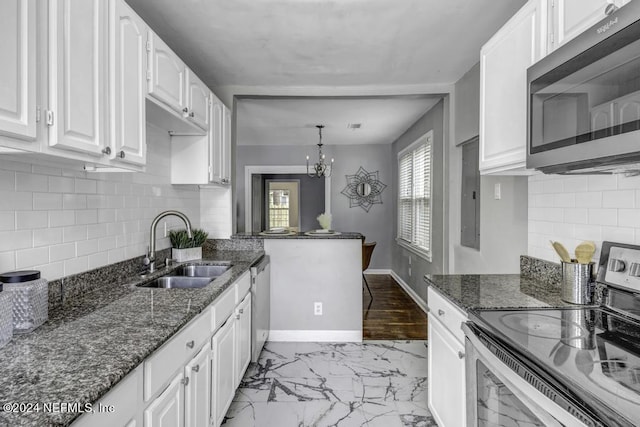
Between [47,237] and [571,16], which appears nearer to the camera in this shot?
[571,16]

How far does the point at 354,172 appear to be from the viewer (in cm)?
665

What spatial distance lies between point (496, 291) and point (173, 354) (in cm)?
147

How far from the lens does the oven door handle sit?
91 cm

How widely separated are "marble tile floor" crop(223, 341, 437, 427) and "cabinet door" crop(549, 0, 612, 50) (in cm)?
205

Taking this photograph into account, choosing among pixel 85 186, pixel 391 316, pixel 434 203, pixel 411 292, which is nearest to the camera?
pixel 85 186

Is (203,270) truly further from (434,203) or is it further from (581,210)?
(434,203)

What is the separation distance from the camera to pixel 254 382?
102 inches

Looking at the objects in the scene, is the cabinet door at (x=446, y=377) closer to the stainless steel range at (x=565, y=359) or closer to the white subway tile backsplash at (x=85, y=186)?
the stainless steel range at (x=565, y=359)

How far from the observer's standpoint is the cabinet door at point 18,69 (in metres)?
0.95

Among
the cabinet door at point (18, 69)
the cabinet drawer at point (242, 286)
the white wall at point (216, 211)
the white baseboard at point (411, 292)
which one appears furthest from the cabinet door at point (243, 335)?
the white baseboard at point (411, 292)

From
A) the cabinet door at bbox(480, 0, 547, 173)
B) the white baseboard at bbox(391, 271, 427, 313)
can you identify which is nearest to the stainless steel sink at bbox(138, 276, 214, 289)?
the cabinet door at bbox(480, 0, 547, 173)

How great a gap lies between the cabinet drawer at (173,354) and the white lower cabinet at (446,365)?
1.15m

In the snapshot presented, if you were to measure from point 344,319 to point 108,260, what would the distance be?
6.91 ft

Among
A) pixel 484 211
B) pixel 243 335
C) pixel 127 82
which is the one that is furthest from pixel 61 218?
pixel 484 211
